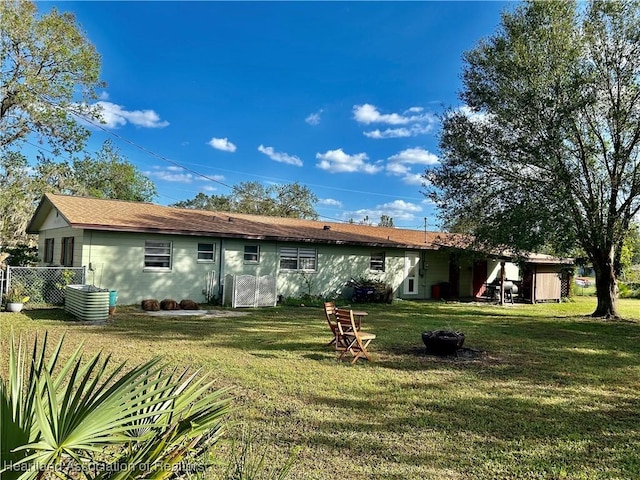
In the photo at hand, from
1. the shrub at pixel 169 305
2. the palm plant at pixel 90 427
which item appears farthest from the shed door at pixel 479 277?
the palm plant at pixel 90 427

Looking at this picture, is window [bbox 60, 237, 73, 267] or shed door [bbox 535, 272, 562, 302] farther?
shed door [bbox 535, 272, 562, 302]

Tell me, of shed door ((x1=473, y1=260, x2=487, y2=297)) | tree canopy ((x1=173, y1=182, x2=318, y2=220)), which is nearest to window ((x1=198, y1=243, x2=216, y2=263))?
shed door ((x1=473, y1=260, x2=487, y2=297))

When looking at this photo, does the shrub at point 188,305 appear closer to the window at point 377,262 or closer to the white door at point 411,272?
the window at point 377,262

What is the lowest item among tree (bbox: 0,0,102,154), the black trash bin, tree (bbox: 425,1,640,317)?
the black trash bin

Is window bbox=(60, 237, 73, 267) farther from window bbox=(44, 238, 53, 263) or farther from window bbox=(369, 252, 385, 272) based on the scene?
window bbox=(369, 252, 385, 272)

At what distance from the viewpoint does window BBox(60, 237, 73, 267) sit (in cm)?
1467

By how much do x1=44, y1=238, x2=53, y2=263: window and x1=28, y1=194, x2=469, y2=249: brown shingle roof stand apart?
107cm

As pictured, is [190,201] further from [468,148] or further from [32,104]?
[468,148]

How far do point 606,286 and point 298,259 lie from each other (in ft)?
38.4

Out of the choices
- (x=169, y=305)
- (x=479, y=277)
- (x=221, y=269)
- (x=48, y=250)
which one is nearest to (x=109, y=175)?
(x=48, y=250)

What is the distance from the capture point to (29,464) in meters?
1.54

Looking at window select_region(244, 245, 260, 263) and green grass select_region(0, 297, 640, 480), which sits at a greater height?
window select_region(244, 245, 260, 263)

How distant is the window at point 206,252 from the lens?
15.3m

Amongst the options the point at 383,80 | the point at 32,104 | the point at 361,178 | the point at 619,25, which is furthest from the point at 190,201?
the point at 619,25
